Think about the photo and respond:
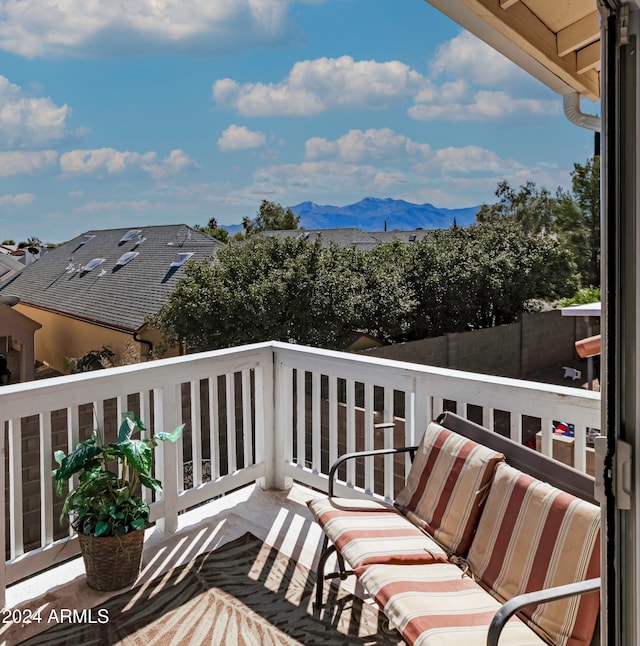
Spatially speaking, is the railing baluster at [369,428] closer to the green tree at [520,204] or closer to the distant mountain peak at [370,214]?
the green tree at [520,204]

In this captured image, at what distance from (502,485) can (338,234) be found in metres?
23.8

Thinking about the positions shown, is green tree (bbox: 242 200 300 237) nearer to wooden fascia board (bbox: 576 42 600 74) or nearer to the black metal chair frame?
wooden fascia board (bbox: 576 42 600 74)

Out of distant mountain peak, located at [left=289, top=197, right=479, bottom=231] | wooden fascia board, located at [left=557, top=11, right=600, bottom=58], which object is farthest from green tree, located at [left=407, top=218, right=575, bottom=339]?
distant mountain peak, located at [left=289, top=197, right=479, bottom=231]

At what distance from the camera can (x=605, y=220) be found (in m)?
0.86

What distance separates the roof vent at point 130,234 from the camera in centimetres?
2344

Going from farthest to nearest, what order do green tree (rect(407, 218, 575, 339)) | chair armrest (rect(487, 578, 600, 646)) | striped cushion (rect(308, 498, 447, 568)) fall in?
green tree (rect(407, 218, 575, 339)) → striped cushion (rect(308, 498, 447, 568)) → chair armrest (rect(487, 578, 600, 646))

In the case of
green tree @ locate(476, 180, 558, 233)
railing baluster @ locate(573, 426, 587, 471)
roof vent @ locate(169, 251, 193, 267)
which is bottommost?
railing baluster @ locate(573, 426, 587, 471)

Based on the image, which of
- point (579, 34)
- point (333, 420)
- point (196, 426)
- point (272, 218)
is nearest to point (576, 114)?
point (579, 34)

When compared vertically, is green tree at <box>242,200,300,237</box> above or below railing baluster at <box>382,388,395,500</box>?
above

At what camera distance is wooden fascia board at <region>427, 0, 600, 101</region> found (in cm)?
165

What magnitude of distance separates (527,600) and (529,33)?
73.3 inches

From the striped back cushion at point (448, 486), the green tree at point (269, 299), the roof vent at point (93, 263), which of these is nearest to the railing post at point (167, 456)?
the striped back cushion at point (448, 486)

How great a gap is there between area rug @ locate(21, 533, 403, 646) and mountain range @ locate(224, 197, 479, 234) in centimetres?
2419

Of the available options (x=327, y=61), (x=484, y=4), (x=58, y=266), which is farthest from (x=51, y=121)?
(x=484, y=4)
